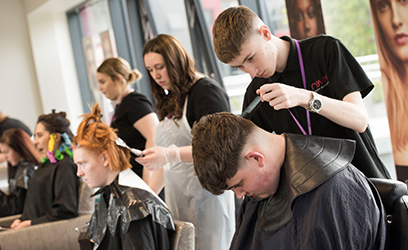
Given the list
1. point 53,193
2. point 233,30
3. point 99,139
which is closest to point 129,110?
point 99,139

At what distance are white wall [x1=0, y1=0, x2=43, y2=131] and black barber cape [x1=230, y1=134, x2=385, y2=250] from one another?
6.07 m

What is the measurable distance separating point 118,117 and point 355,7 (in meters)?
1.99

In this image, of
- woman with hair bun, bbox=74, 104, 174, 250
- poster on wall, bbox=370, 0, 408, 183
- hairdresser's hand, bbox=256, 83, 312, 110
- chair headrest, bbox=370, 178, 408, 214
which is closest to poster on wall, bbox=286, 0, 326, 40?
poster on wall, bbox=370, 0, 408, 183

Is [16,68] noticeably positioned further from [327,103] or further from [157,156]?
[327,103]

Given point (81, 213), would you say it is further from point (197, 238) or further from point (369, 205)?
point (369, 205)

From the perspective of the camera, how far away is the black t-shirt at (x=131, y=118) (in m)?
2.77

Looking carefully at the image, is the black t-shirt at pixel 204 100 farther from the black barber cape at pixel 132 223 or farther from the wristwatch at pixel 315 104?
the wristwatch at pixel 315 104

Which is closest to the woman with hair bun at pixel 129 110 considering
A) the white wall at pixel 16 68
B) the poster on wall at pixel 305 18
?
the poster on wall at pixel 305 18

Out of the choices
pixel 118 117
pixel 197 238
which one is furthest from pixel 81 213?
pixel 197 238

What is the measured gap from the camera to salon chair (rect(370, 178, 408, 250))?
1188mm

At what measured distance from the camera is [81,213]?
9.92 feet

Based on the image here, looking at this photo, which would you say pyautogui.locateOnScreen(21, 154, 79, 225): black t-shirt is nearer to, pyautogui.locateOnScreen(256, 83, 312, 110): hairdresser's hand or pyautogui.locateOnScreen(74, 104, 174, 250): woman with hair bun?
pyautogui.locateOnScreen(74, 104, 174, 250): woman with hair bun

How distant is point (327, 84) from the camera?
63.1 inches

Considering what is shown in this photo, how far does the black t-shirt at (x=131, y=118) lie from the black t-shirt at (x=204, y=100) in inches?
25.0
